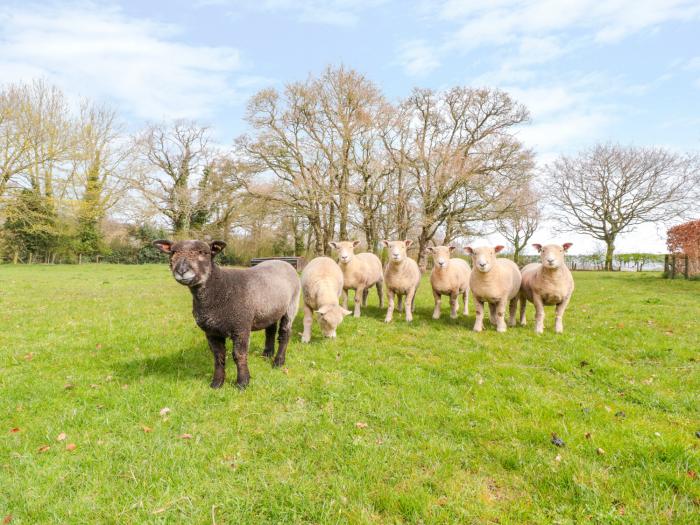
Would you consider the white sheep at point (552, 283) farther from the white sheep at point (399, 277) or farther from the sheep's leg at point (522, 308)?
the white sheep at point (399, 277)

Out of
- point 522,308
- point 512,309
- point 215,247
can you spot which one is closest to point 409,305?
point 512,309

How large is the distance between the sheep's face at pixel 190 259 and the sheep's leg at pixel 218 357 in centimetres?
94

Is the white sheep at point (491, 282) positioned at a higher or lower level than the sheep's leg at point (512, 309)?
higher

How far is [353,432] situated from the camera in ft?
13.1

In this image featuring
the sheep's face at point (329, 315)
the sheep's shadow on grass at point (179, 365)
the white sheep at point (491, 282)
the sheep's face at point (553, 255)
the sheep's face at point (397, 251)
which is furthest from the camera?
the sheep's face at point (397, 251)

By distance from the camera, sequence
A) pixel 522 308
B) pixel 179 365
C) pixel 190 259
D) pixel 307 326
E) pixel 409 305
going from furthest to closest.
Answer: pixel 409 305, pixel 522 308, pixel 307 326, pixel 179 365, pixel 190 259

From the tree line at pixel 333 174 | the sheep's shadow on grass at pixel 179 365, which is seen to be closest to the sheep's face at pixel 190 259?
the sheep's shadow on grass at pixel 179 365

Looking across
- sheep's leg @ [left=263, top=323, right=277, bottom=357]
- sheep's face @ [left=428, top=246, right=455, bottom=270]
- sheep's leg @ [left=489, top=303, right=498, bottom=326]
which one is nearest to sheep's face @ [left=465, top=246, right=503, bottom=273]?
sheep's face @ [left=428, top=246, right=455, bottom=270]

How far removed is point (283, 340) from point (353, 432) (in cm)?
257

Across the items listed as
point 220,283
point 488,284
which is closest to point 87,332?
point 220,283

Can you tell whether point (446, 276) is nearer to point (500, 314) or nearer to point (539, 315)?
point (500, 314)

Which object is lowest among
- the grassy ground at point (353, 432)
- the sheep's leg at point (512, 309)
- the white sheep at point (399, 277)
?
the grassy ground at point (353, 432)

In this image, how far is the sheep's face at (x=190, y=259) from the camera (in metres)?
4.34

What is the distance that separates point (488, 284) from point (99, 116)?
42.4 m
